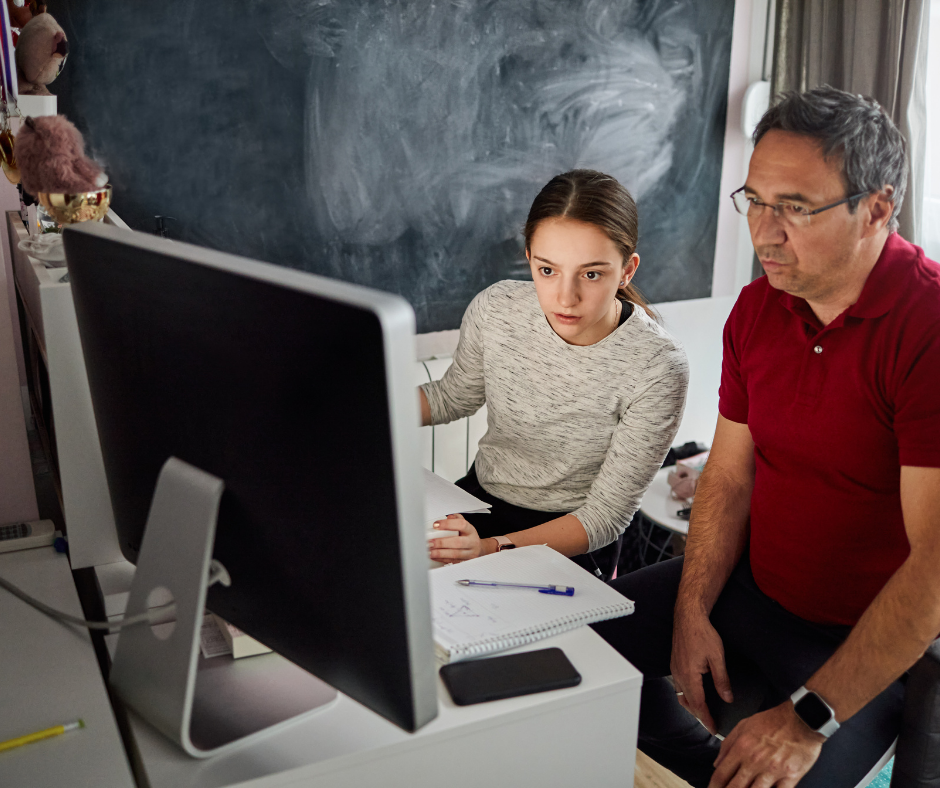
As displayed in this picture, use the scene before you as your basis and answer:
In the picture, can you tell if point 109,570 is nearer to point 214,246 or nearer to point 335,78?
point 214,246

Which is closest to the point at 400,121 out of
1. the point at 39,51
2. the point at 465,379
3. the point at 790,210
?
the point at 465,379

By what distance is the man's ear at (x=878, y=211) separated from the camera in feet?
3.91

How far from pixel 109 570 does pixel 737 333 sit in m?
1.02

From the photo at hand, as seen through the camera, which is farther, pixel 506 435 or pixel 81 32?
pixel 81 32

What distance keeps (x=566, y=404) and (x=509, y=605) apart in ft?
2.24

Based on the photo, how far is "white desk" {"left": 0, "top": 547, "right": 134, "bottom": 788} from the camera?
74 centimetres

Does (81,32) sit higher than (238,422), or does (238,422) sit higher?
(81,32)

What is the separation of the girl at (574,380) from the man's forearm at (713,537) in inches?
4.0

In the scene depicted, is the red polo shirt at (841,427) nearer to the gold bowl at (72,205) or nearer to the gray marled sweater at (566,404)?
the gray marled sweater at (566,404)

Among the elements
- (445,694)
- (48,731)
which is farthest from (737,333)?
(48,731)

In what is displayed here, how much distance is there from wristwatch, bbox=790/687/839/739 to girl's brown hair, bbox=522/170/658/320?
0.78 metres

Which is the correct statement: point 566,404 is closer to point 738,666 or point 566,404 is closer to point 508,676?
point 738,666

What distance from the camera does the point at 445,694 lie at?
2.64 feet

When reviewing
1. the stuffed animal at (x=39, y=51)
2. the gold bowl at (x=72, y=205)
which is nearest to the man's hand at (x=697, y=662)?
the gold bowl at (x=72, y=205)
